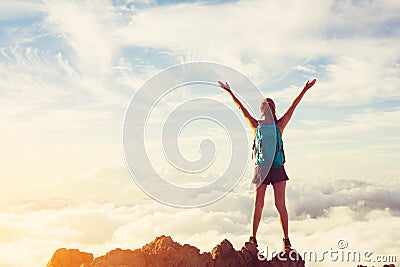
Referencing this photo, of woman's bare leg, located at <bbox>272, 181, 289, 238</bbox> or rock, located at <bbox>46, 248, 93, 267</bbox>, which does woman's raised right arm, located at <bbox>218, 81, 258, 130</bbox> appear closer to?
woman's bare leg, located at <bbox>272, 181, 289, 238</bbox>

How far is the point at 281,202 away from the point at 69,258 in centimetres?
531

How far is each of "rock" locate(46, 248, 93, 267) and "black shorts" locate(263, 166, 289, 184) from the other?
472cm

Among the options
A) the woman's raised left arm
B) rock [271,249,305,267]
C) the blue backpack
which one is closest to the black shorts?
the blue backpack

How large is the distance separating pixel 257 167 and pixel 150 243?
3.46 m

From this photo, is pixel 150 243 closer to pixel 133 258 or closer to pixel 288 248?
pixel 133 258

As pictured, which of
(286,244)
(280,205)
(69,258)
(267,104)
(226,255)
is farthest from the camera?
(267,104)

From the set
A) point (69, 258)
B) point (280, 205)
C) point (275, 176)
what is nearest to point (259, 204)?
point (280, 205)

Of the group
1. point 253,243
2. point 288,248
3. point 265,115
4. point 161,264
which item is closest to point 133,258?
point 161,264

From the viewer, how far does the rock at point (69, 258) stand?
10625 millimetres

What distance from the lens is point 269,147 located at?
12266 mm

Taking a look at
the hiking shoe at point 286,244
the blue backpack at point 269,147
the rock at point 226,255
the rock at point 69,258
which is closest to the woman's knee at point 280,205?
the hiking shoe at point 286,244

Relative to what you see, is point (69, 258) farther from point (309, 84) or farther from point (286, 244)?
point (309, 84)

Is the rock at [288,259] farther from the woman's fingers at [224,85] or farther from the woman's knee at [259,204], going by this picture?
the woman's fingers at [224,85]

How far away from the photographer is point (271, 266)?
11.2 metres
